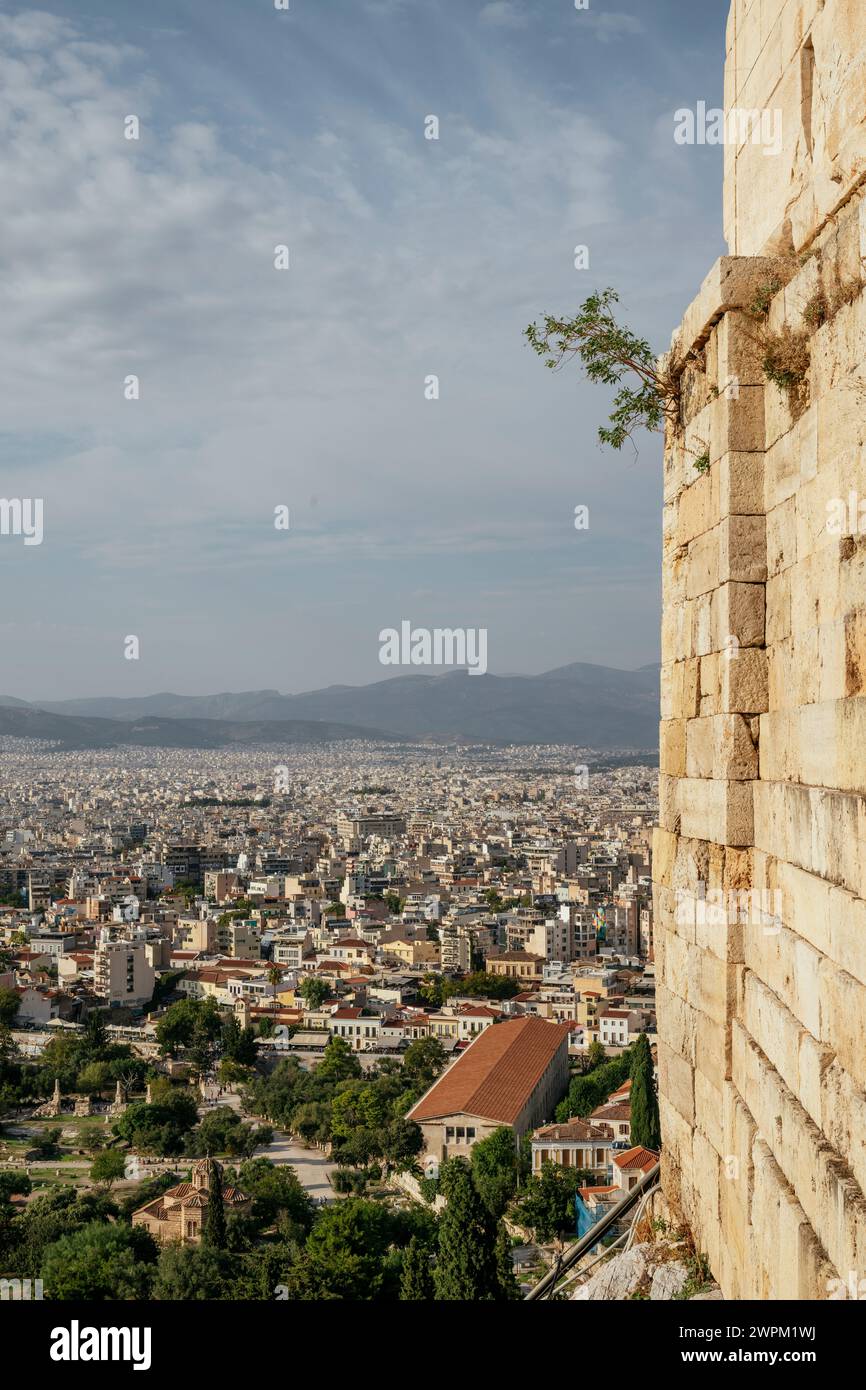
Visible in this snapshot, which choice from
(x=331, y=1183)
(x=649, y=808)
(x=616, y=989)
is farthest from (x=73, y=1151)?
(x=649, y=808)

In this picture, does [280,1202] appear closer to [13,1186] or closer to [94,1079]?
[13,1186]

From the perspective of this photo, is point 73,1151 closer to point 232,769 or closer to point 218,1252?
point 218,1252

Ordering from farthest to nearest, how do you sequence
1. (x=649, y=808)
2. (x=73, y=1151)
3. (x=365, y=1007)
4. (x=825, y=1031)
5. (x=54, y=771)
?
(x=54, y=771) → (x=649, y=808) → (x=365, y=1007) → (x=73, y=1151) → (x=825, y=1031)

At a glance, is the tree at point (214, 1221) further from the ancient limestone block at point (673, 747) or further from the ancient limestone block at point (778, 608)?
the ancient limestone block at point (778, 608)

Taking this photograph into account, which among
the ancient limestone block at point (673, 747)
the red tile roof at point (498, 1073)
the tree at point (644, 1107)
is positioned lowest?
the red tile roof at point (498, 1073)

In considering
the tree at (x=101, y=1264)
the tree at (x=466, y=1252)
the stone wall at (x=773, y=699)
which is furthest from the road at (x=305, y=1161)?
the stone wall at (x=773, y=699)
